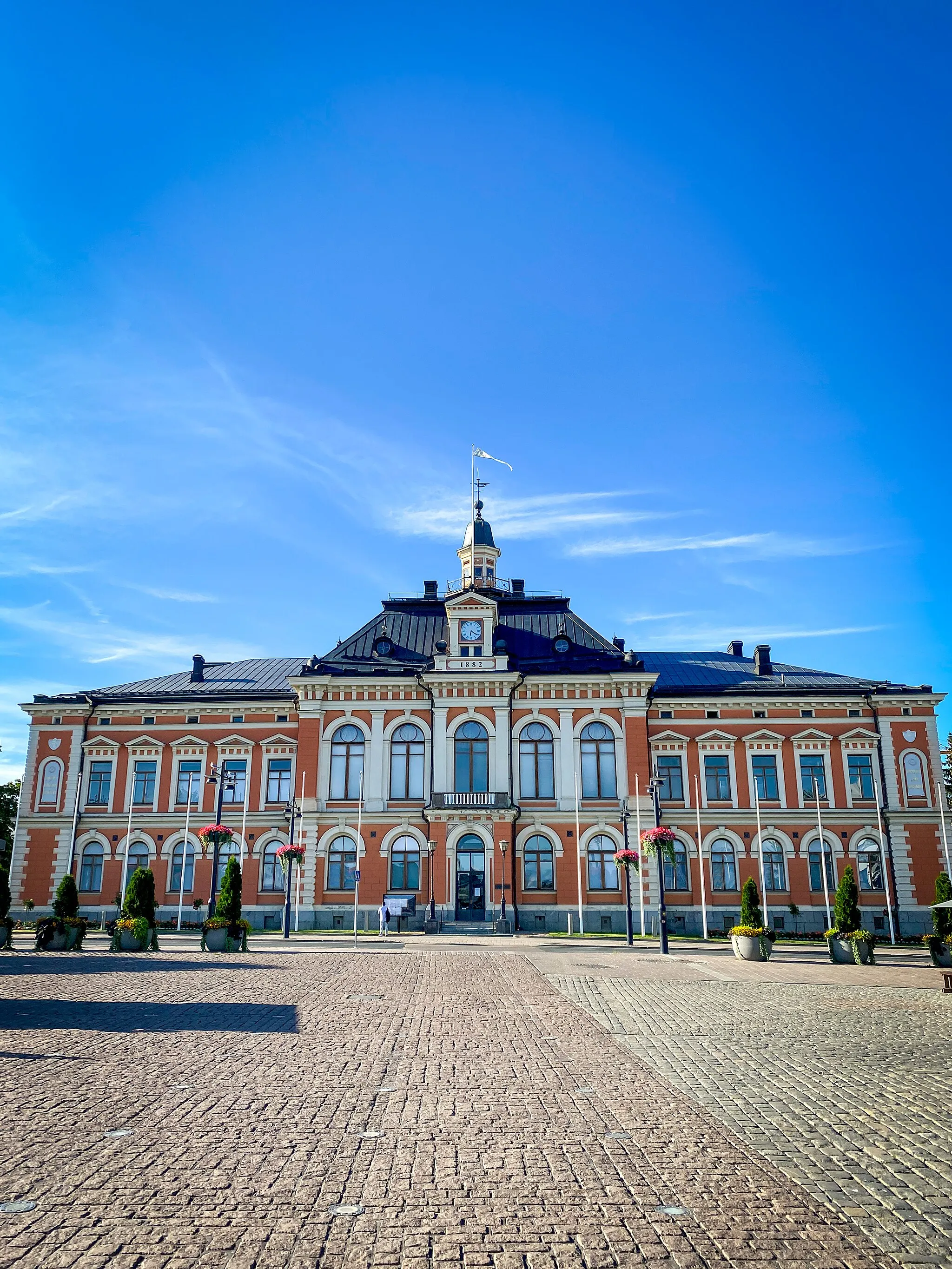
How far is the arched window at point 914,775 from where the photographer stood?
44.3 metres

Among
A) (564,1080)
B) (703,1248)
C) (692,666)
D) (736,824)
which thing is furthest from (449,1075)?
(692,666)

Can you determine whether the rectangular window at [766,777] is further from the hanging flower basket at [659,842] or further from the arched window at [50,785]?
the arched window at [50,785]

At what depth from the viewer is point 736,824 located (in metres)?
44.4

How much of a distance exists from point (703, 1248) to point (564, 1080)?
4.94 meters

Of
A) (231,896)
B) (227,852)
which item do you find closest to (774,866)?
(231,896)

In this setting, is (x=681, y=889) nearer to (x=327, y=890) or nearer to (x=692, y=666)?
(x=692, y=666)

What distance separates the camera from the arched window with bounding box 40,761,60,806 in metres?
47.0

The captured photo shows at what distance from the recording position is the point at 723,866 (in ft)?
144

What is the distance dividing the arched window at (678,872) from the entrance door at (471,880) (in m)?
8.91

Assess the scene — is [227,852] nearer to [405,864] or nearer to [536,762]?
[405,864]

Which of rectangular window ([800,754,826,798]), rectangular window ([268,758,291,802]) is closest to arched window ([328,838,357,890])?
rectangular window ([268,758,291,802])

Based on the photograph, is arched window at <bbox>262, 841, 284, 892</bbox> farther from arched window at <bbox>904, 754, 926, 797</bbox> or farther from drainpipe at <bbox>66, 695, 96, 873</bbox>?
arched window at <bbox>904, 754, 926, 797</bbox>

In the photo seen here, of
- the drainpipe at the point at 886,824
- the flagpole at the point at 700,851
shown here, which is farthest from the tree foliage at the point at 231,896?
the drainpipe at the point at 886,824

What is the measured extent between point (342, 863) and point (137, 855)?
36.5 feet
